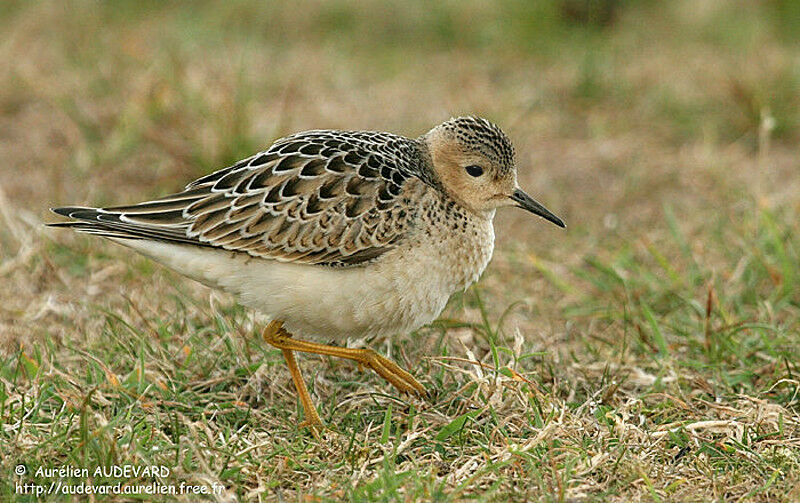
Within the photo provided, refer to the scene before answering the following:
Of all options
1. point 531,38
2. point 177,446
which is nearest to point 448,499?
point 177,446

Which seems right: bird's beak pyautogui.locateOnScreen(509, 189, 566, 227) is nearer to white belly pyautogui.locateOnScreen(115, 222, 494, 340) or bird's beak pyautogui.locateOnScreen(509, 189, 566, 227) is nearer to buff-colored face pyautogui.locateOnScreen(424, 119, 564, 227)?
buff-colored face pyautogui.locateOnScreen(424, 119, 564, 227)

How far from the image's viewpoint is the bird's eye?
17.6 feet

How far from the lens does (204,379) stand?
5.25m

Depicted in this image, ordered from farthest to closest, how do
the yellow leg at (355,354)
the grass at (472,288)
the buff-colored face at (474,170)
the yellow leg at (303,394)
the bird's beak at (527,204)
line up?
the bird's beak at (527,204) → the buff-colored face at (474,170) → the yellow leg at (355,354) → the yellow leg at (303,394) → the grass at (472,288)

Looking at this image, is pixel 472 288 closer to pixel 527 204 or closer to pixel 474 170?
pixel 527 204

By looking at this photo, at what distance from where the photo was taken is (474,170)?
5.37m

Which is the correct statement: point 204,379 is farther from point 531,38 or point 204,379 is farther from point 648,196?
point 531,38

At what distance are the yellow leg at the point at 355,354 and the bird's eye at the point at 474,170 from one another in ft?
3.31

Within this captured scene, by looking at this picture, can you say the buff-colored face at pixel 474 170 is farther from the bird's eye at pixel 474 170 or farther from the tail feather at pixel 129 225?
the tail feather at pixel 129 225

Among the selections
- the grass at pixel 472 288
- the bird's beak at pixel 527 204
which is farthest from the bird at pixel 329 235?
the grass at pixel 472 288

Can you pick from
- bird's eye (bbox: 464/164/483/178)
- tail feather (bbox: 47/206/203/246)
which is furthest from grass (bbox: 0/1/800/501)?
bird's eye (bbox: 464/164/483/178)

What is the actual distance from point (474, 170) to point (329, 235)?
0.85 m

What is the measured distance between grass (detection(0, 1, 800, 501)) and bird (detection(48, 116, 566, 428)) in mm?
362

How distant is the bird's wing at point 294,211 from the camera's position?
5.00 m
